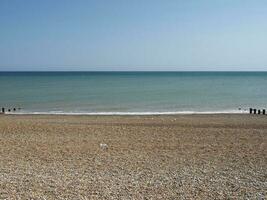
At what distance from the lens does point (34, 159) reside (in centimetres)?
1187

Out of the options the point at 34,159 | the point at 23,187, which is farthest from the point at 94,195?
the point at 34,159

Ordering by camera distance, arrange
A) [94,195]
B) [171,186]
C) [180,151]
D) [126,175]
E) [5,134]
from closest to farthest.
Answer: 1. [94,195]
2. [171,186]
3. [126,175]
4. [180,151]
5. [5,134]

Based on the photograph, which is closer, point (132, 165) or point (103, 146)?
point (132, 165)

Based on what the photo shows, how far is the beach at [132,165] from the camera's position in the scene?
27.6ft

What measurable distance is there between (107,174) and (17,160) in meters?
3.11

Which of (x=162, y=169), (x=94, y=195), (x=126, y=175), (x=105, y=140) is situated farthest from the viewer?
(x=105, y=140)

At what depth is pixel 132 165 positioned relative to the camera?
11086mm

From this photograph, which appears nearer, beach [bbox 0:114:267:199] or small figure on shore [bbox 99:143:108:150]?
beach [bbox 0:114:267:199]

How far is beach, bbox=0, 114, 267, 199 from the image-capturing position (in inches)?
332

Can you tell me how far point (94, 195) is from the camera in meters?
8.09

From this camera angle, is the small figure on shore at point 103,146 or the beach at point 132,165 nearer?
the beach at point 132,165

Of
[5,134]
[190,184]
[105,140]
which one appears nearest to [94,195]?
[190,184]

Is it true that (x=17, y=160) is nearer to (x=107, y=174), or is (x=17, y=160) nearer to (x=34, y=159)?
(x=34, y=159)

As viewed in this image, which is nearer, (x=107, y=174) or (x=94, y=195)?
(x=94, y=195)
